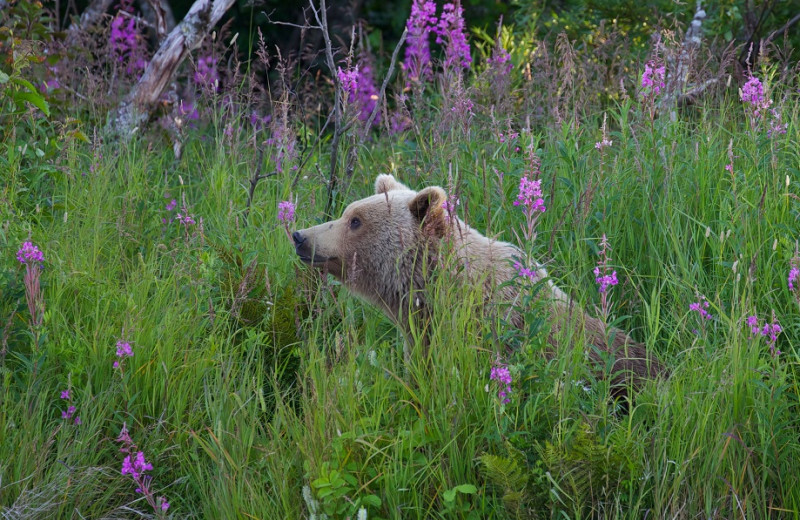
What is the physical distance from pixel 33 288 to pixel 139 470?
773mm

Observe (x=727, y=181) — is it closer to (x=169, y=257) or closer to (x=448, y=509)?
(x=448, y=509)

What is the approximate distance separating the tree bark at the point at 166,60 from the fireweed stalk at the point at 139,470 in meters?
3.84

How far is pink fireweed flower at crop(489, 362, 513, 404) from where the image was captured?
3014mm

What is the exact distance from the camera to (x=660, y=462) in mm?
3004

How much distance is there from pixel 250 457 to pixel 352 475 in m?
0.53

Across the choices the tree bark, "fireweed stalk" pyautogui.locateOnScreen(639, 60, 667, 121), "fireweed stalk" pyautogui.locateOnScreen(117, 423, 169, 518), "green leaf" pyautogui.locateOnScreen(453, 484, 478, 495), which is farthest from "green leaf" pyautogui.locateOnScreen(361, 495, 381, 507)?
the tree bark

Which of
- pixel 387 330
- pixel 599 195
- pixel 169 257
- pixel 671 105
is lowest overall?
pixel 387 330

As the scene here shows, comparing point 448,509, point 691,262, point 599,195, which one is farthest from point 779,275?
point 448,509

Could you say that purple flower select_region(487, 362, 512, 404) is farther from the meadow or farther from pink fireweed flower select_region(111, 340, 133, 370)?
pink fireweed flower select_region(111, 340, 133, 370)

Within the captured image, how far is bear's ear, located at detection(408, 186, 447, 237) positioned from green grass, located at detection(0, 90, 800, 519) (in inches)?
11.2

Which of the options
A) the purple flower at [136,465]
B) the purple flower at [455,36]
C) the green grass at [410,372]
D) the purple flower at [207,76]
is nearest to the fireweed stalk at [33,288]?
the green grass at [410,372]

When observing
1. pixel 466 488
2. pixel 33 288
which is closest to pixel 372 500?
pixel 466 488

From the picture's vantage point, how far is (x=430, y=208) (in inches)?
169

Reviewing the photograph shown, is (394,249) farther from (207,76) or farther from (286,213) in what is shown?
(207,76)
